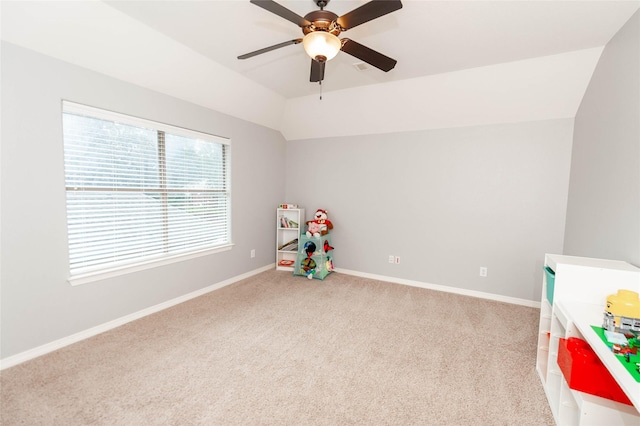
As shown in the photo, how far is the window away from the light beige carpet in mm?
731

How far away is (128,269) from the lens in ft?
8.72

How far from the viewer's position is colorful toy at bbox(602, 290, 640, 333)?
52.4 inches

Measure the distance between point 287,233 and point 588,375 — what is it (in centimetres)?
381

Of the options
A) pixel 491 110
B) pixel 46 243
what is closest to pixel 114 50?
pixel 46 243

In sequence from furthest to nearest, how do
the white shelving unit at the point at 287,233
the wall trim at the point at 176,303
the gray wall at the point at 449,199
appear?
the white shelving unit at the point at 287,233 < the gray wall at the point at 449,199 < the wall trim at the point at 176,303

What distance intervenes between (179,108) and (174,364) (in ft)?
8.25

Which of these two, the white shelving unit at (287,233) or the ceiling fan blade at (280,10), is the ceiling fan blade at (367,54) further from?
the white shelving unit at (287,233)

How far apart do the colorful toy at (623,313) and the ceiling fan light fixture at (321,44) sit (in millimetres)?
2079

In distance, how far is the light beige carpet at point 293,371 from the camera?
161cm

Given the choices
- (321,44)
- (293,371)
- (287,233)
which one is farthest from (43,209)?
(287,233)

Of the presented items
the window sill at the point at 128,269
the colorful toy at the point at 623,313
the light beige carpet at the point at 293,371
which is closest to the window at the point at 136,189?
the window sill at the point at 128,269

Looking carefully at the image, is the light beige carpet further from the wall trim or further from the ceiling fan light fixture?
the ceiling fan light fixture

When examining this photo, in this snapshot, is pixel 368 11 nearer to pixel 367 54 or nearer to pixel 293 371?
pixel 367 54

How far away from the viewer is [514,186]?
3.28m
